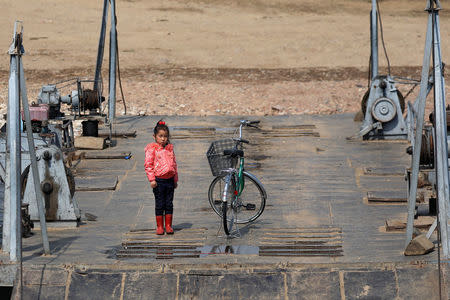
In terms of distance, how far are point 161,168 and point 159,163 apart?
65mm

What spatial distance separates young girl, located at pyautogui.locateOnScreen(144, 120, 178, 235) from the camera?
10.7 m

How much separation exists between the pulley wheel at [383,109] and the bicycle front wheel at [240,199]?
5.97 m

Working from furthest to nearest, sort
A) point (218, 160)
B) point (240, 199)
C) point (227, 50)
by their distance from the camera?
point (227, 50), point (240, 199), point (218, 160)

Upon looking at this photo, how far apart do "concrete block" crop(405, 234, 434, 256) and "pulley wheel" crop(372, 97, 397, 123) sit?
7.81m

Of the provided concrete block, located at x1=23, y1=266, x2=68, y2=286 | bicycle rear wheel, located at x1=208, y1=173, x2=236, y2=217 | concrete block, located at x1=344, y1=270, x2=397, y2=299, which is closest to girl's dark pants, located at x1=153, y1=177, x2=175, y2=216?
bicycle rear wheel, located at x1=208, y1=173, x2=236, y2=217

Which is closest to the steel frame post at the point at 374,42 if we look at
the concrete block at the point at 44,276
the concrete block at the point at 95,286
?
the concrete block at the point at 95,286

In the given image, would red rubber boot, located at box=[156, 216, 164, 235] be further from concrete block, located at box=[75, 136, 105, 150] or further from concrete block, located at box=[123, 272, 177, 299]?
concrete block, located at box=[75, 136, 105, 150]

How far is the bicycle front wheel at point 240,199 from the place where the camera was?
437 inches

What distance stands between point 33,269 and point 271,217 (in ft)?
11.4

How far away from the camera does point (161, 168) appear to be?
35.1ft

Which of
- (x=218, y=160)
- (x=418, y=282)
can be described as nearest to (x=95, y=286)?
(x=218, y=160)

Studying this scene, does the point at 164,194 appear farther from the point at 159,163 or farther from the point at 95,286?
the point at 95,286

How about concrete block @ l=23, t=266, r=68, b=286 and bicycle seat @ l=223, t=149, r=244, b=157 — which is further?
bicycle seat @ l=223, t=149, r=244, b=157

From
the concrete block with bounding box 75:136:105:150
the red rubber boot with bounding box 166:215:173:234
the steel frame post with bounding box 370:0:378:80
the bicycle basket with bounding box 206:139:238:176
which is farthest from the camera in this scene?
the steel frame post with bounding box 370:0:378:80
